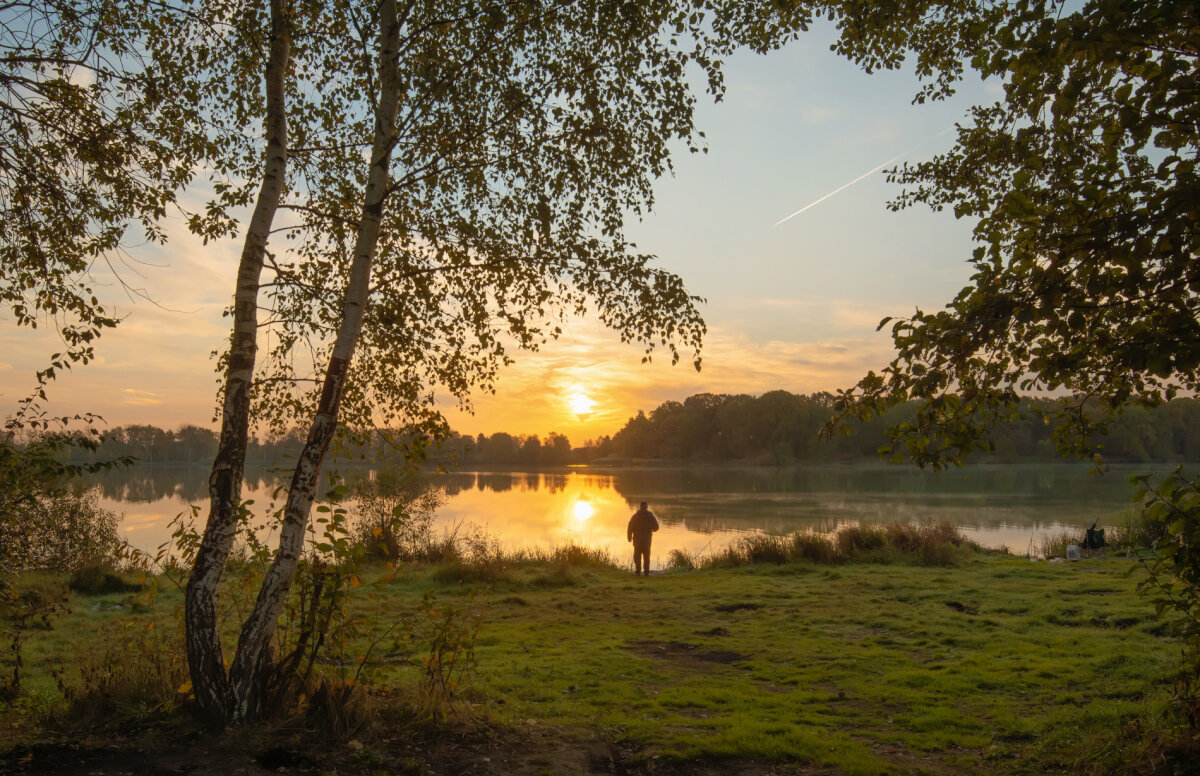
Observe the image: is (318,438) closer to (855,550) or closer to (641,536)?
(641,536)

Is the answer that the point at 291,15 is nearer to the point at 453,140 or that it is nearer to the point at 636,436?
the point at 453,140

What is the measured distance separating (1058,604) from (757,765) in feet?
25.2

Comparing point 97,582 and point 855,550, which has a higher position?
point 97,582

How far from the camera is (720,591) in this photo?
12695 millimetres

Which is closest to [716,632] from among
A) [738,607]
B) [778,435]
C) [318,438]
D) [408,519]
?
[738,607]

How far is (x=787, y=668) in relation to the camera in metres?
7.77

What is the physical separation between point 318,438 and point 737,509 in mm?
30320

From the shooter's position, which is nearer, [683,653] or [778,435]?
[683,653]

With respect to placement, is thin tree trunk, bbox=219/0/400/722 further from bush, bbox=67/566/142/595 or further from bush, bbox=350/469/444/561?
bush, bbox=350/469/444/561

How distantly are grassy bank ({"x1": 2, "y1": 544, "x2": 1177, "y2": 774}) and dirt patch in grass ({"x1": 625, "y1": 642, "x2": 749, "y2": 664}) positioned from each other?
43mm

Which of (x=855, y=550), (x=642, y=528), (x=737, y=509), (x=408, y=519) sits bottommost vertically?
(x=737, y=509)

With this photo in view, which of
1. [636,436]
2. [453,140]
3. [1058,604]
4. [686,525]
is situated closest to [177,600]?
[453,140]

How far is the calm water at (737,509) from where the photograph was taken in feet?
81.3

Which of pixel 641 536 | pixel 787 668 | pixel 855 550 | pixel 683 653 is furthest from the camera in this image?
pixel 855 550
